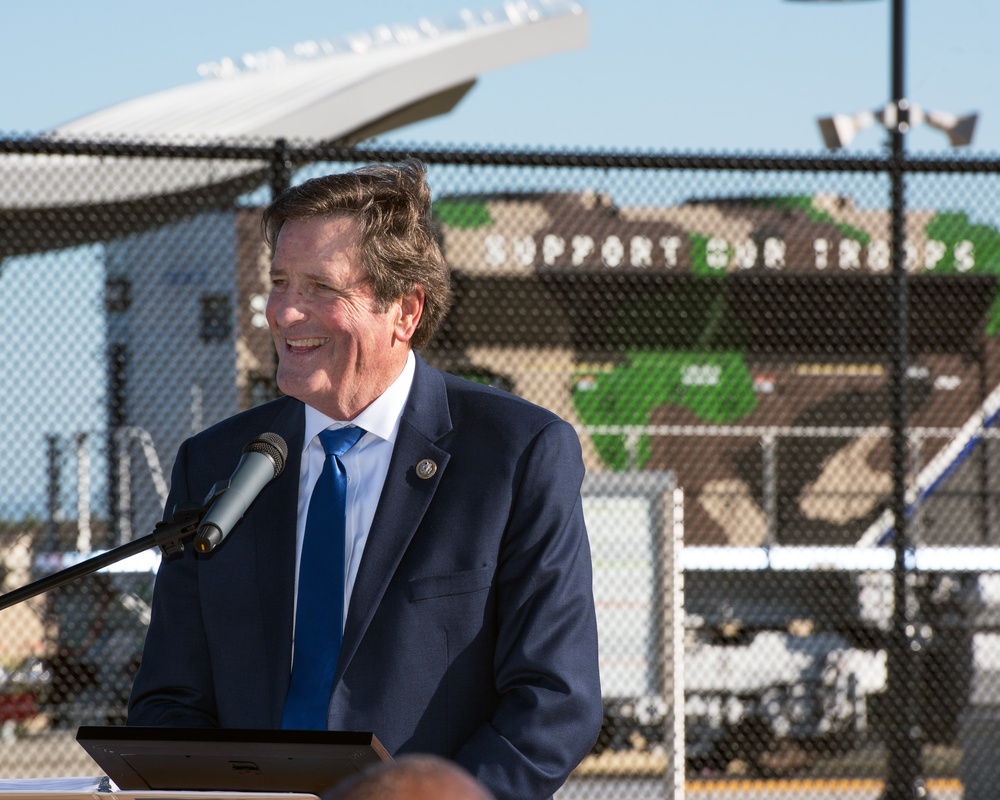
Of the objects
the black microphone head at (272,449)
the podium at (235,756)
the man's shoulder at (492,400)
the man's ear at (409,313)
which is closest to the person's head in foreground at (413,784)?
the podium at (235,756)

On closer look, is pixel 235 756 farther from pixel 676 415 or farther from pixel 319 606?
pixel 676 415

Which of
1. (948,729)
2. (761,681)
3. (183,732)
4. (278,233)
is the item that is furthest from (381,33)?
(183,732)

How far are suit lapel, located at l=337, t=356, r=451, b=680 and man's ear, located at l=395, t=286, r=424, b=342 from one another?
0.08 metres

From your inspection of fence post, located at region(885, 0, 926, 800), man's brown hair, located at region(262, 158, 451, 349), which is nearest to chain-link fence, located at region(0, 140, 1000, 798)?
fence post, located at region(885, 0, 926, 800)

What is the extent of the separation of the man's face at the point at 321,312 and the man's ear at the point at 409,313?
0.19 ft

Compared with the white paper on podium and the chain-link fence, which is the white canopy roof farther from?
the white paper on podium

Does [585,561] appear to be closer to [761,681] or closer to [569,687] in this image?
[569,687]

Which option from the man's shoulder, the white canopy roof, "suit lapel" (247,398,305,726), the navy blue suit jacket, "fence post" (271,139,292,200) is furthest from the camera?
the white canopy roof

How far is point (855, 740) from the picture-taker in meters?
7.13

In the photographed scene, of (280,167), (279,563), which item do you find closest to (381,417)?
(279,563)

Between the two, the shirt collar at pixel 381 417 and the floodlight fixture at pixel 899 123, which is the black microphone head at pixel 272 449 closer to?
the shirt collar at pixel 381 417

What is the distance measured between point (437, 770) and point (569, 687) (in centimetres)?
98

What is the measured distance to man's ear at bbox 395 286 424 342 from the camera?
251 centimetres

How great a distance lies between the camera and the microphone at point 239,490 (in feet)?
6.17
